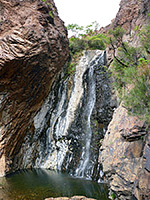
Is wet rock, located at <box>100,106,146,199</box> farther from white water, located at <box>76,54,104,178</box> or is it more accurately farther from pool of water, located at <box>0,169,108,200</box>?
white water, located at <box>76,54,104,178</box>

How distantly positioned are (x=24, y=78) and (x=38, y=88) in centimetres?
169

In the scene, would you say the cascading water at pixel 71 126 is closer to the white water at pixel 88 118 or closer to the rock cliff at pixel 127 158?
the white water at pixel 88 118

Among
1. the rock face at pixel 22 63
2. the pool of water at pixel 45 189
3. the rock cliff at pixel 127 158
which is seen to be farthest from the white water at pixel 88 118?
the rock cliff at pixel 127 158

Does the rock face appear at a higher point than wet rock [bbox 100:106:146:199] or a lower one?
higher

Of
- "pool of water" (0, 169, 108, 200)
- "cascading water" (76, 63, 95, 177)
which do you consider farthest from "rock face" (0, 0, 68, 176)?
"cascading water" (76, 63, 95, 177)

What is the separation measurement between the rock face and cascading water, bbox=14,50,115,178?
1520 millimetres

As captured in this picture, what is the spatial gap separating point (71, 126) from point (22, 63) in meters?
6.50

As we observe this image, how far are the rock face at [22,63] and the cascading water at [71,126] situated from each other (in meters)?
1.52

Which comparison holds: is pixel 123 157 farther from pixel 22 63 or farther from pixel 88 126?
pixel 22 63

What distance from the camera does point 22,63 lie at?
10.5 meters

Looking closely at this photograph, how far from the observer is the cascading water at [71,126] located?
12.0 meters

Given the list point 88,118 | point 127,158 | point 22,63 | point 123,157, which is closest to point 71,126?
point 88,118

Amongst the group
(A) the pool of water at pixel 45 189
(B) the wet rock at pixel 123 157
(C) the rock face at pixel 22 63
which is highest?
(C) the rock face at pixel 22 63

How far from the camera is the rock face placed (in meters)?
10.2
